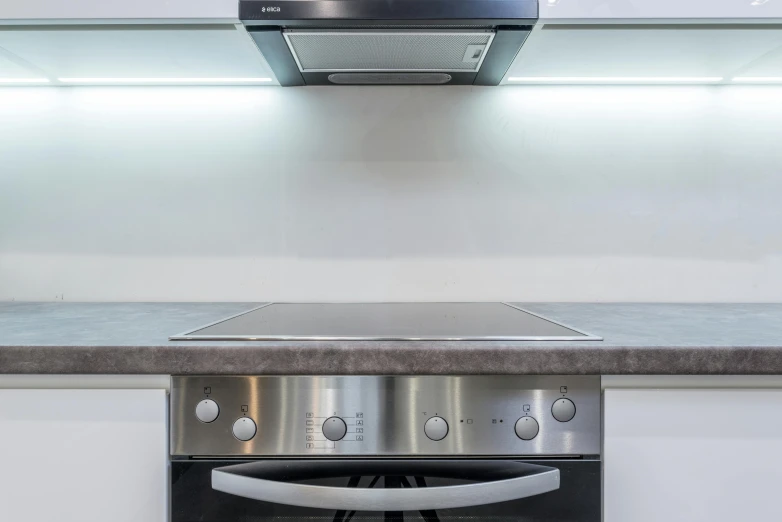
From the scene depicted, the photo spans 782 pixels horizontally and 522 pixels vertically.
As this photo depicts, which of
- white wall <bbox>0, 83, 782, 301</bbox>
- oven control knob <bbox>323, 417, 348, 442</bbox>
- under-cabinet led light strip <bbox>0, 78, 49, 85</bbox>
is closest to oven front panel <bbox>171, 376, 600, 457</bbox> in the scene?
oven control knob <bbox>323, 417, 348, 442</bbox>

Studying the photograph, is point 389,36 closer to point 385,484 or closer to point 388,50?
point 388,50

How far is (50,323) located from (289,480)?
0.55m

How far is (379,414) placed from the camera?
0.69 m

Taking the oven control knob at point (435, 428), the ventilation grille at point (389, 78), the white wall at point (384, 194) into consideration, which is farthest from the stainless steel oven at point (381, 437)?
the ventilation grille at point (389, 78)

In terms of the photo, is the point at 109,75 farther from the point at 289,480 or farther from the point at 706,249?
the point at 706,249

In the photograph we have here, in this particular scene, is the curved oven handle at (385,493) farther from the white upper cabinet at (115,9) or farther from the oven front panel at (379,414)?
the white upper cabinet at (115,9)

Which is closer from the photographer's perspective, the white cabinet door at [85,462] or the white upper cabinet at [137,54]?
the white cabinet door at [85,462]

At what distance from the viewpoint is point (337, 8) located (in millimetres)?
877

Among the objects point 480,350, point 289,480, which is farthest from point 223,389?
point 480,350

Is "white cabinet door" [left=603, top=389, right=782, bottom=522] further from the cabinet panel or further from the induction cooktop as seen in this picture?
the cabinet panel

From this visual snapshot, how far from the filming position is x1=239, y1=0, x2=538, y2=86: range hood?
0.88 m

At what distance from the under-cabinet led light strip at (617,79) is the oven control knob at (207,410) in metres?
1.00

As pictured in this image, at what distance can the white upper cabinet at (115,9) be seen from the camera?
0.88 meters

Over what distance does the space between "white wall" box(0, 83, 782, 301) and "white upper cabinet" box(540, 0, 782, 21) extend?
0.38 meters
